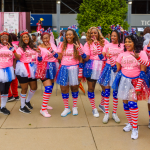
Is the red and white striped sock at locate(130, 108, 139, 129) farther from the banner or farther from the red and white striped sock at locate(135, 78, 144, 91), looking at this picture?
the banner

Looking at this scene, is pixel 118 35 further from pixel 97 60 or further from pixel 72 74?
pixel 72 74

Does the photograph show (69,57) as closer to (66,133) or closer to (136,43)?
(136,43)

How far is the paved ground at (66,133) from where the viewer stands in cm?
292

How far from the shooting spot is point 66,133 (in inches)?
132

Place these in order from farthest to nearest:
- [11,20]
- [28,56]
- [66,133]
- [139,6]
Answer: [139,6] < [11,20] < [28,56] < [66,133]

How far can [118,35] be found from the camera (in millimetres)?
3719

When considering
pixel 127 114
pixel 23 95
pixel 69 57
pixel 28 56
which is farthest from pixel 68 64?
pixel 127 114

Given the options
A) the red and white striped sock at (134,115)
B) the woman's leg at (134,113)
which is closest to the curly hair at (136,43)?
the woman's leg at (134,113)

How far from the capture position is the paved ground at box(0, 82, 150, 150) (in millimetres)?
2918

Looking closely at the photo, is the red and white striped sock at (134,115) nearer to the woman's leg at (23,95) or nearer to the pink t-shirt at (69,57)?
the pink t-shirt at (69,57)

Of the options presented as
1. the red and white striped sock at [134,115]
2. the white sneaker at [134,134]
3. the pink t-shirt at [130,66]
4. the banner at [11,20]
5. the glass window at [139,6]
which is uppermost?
the glass window at [139,6]

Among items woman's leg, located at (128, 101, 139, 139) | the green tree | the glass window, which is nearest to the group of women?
woman's leg, located at (128, 101, 139, 139)

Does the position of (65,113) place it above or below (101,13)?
below

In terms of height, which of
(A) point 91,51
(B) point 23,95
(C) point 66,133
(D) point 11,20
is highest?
(D) point 11,20
